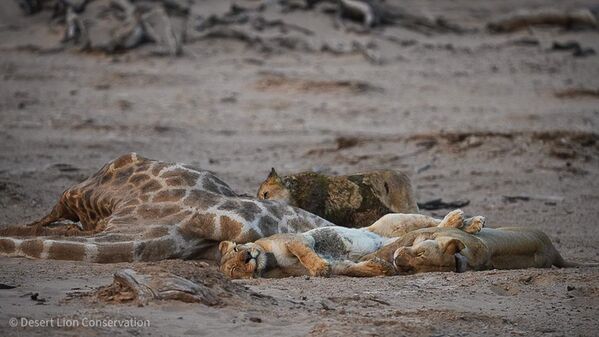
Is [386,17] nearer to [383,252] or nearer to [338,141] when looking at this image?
[338,141]

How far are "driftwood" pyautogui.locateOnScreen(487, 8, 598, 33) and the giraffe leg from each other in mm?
12915

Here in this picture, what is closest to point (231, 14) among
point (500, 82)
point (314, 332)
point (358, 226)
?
point (500, 82)

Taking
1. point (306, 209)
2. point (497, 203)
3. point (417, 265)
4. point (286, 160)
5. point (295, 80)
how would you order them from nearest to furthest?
point (417, 265)
point (306, 209)
point (497, 203)
point (286, 160)
point (295, 80)

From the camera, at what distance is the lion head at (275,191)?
7.02 meters

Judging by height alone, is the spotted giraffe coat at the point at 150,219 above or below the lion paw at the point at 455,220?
below

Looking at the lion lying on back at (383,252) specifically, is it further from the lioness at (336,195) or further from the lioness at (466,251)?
the lioness at (336,195)

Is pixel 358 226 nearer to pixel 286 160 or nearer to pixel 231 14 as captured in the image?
pixel 286 160

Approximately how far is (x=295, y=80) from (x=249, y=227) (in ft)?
26.6

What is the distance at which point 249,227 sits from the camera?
646 centimetres

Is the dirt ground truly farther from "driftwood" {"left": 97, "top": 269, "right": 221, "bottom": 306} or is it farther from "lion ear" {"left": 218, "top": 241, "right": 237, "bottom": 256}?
"lion ear" {"left": 218, "top": 241, "right": 237, "bottom": 256}

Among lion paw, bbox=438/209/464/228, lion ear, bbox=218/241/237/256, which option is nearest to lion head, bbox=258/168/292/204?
lion ear, bbox=218/241/237/256

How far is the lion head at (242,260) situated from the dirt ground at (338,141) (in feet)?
0.85

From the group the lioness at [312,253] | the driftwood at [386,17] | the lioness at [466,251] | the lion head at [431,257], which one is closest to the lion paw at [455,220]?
the lioness at [312,253]

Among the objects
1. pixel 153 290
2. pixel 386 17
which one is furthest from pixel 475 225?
pixel 386 17
